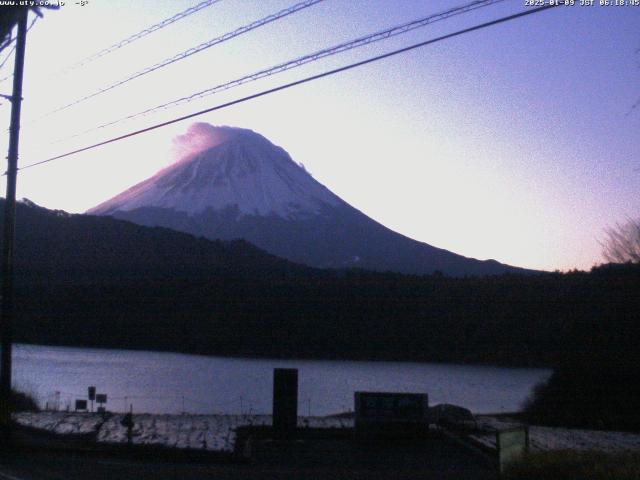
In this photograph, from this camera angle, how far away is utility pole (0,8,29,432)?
19.0 meters

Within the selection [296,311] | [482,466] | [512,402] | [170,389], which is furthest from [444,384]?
[482,466]

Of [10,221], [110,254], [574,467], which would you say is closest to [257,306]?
[110,254]

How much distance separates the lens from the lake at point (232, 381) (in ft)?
108

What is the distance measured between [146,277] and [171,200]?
6186cm

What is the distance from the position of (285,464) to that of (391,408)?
173 inches

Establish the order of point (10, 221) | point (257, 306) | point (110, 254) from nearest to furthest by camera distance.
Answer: point (10, 221)
point (257, 306)
point (110, 254)

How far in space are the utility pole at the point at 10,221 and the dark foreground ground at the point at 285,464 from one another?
60.1 inches

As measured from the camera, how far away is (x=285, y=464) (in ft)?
56.4

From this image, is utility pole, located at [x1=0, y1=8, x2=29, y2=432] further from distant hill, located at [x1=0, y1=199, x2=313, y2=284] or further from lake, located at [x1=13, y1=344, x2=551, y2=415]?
distant hill, located at [x1=0, y1=199, x2=313, y2=284]

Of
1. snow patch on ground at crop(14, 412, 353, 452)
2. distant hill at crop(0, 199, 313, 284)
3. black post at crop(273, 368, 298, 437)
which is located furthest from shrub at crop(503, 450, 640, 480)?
distant hill at crop(0, 199, 313, 284)

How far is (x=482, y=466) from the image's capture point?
17.1 metres

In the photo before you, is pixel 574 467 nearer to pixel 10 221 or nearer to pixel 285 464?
pixel 285 464

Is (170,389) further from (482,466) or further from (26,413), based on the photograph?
(482,466)

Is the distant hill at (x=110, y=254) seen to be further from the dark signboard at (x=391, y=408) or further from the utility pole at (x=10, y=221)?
the dark signboard at (x=391, y=408)
